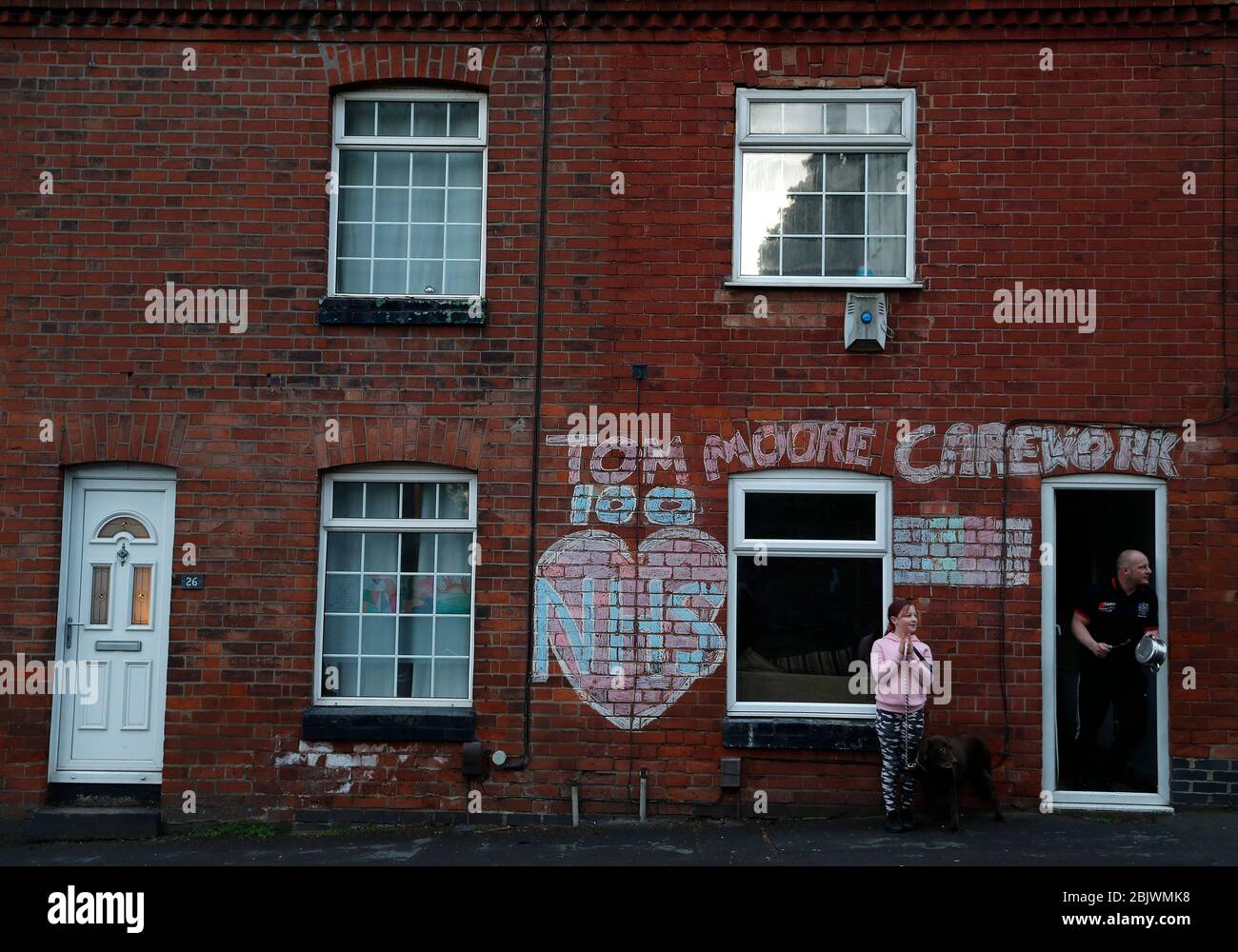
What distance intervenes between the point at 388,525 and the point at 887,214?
15.2ft

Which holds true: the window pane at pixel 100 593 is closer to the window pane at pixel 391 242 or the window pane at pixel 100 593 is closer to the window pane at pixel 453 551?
the window pane at pixel 453 551

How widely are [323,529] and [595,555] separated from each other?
216 cm

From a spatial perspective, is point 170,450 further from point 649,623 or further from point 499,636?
point 649,623

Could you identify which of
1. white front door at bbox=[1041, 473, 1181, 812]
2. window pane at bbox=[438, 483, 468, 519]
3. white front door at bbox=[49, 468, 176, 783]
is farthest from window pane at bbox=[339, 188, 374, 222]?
white front door at bbox=[1041, 473, 1181, 812]

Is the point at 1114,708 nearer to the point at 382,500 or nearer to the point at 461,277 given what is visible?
the point at 382,500

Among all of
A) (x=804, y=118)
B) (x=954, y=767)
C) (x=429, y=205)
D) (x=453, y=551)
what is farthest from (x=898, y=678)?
(x=429, y=205)

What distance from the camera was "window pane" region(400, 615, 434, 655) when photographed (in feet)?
31.8

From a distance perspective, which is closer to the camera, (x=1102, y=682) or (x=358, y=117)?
(x=1102, y=682)

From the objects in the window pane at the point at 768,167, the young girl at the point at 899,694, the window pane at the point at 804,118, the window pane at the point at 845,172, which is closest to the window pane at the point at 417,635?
the young girl at the point at 899,694

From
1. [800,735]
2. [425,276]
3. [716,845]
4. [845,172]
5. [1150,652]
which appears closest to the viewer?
[716,845]

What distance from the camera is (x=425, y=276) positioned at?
984 cm

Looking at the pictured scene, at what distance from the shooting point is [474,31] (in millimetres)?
9703

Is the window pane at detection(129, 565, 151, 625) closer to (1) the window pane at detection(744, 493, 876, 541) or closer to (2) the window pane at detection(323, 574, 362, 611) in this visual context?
(2) the window pane at detection(323, 574, 362, 611)

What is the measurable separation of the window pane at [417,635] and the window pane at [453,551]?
1.44 ft
